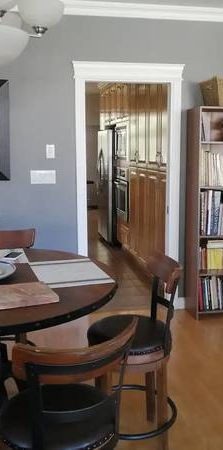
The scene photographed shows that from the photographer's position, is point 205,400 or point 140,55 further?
point 140,55

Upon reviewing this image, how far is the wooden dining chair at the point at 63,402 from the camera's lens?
125 cm

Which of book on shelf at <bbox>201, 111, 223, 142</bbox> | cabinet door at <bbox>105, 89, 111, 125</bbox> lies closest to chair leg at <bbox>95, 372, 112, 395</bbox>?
book on shelf at <bbox>201, 111, 223, 142</bbox>

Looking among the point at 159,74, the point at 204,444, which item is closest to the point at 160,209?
the point at 159,74

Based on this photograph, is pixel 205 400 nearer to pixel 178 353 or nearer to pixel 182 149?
pixel 178 353

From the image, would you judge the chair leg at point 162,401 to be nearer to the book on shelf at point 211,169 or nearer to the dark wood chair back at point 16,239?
the dark wood chair back at point 16,239

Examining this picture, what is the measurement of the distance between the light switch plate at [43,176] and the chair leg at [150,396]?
194cm

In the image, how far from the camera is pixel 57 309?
167cm

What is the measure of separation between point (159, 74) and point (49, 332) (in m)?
2.23

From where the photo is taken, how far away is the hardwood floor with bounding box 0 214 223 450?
2215 mm

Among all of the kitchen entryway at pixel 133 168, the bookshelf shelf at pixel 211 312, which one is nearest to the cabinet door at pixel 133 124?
the kitchen entryway at pixel 133 168

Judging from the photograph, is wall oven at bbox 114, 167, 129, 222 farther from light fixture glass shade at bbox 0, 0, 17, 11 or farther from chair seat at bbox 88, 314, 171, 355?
light fixture glass shade at bbox 0, 0, 17, 11

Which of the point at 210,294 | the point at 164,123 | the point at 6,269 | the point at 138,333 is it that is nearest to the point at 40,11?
the point at 6,269

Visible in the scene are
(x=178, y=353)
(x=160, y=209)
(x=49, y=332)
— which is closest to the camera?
(x=178, y=353)

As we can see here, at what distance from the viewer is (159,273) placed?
2209 mm
